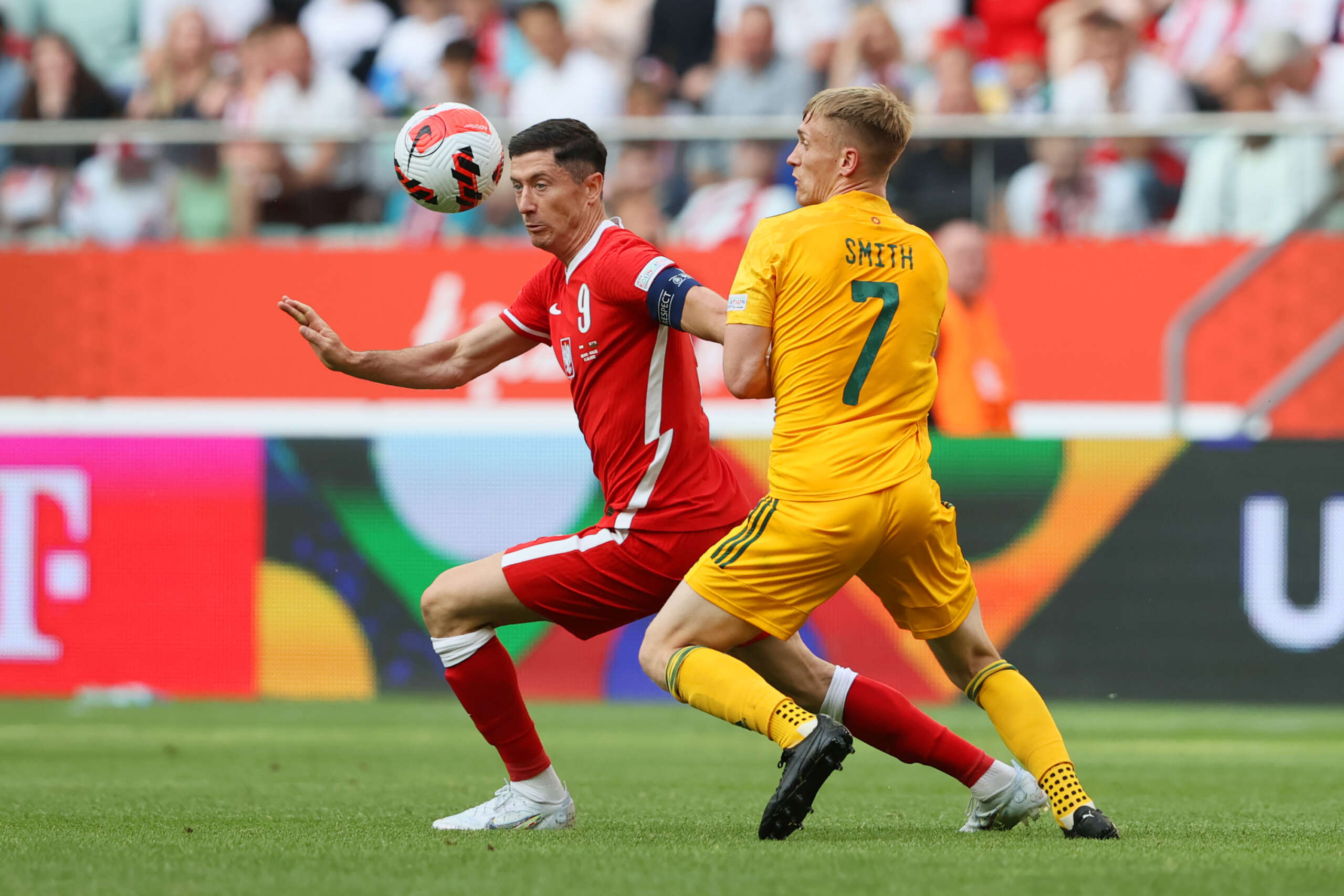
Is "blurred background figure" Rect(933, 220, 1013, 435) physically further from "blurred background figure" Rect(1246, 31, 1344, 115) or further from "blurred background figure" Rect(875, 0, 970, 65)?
"blurred background figure" Rect(875, 0, 970, 65)

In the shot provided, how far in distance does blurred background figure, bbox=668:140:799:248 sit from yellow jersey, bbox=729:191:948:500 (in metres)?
7.06

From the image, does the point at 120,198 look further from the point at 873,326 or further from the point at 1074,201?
the point at 873,326

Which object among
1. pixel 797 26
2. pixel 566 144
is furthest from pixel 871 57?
pixel 566 144

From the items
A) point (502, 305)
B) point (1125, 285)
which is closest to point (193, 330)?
point (502, 305)

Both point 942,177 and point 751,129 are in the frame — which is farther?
point 751,129

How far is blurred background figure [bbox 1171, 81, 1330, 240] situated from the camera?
456 inches

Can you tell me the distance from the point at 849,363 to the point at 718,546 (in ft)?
2.06

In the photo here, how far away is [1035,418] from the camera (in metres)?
12.2

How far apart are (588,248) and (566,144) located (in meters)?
0.32

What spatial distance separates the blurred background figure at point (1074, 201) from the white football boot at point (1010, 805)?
706 centimetres

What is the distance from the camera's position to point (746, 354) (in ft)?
16.2

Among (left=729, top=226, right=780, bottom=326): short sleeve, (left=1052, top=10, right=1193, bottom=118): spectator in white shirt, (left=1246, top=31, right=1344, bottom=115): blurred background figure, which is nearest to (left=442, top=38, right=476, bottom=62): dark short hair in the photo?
(left=1052, top=10, right=1193, bottom=118): spectator in white shirt

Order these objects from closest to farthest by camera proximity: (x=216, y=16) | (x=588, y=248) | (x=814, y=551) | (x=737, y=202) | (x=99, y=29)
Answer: (x=814, y=551) < (x=588, y=248) < (x=737, y=202) < (x=99, y=29) < (x=216, y=16)

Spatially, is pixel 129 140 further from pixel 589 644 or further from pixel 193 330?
pixel 589 644
